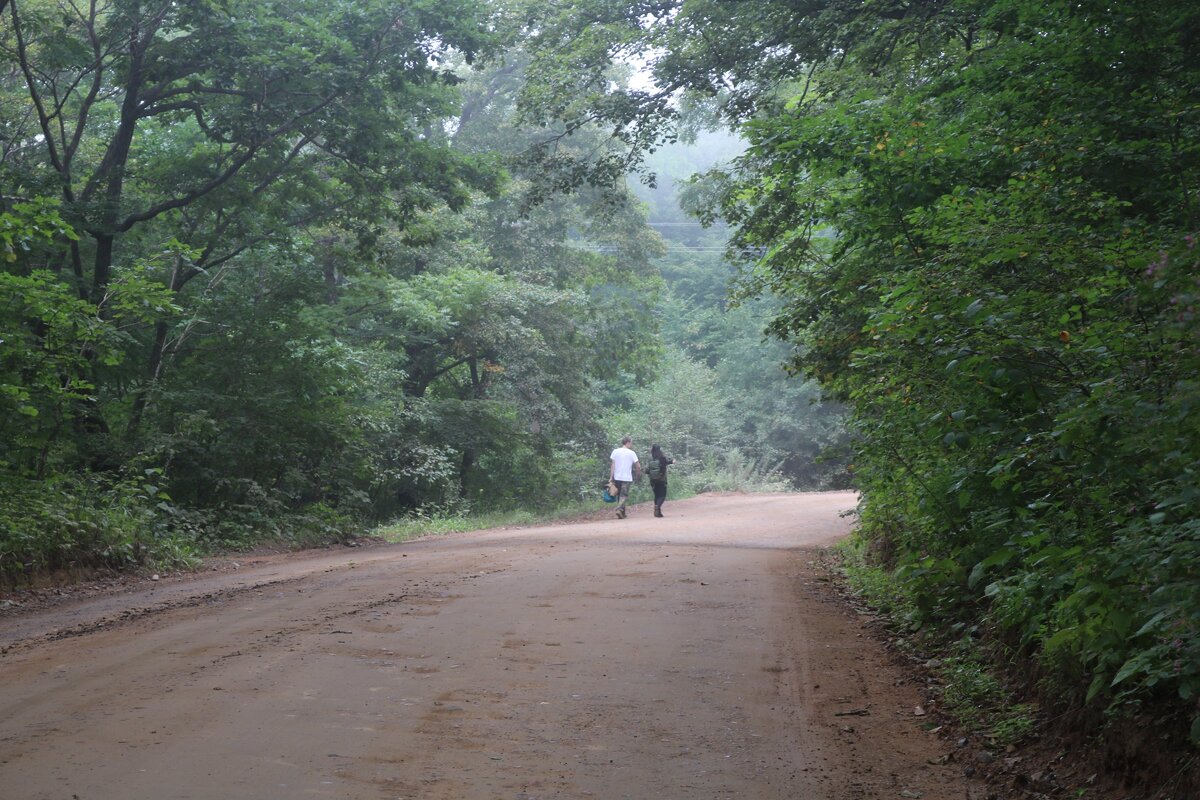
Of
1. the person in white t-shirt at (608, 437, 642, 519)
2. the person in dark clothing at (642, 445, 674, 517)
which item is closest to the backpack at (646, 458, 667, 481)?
the person in dark clothing at (642, 445, 674, 517)

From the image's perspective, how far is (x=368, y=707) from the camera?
6.08 meters

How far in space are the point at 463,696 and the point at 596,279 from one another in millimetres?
32303

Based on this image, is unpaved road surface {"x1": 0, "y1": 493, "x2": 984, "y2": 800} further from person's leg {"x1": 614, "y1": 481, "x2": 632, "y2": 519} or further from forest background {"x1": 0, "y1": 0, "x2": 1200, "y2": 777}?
person's leg {"x1": 614, "y1": 481, "x2": 632, "y2": 519}

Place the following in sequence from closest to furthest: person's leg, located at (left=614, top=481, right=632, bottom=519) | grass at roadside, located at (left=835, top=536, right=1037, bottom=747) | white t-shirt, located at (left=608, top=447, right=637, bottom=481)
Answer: grass at roadside, located at (left=835, top=536, right=1037, bottom=747) < white t-shirt, located at (left=608, top=447, right=637, bottom=481) < person's leg, located at (left=614, top=481, right=632, bottom=519)

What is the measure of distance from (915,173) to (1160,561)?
575cm

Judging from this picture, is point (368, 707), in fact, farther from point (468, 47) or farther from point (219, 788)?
point (468, 47)

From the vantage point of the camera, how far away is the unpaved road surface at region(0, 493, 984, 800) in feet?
16.3

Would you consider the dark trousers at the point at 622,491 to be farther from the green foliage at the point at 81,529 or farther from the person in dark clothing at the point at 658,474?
the green foliage at the point at 81,529

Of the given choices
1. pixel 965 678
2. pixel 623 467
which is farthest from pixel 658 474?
pixel 965 678

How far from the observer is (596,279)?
38.1 m

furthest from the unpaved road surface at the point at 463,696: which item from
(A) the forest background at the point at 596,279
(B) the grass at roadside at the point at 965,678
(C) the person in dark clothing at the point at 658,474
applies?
(C) the person in dark clothing at the point at 658,474

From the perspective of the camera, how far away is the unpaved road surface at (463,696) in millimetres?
4953

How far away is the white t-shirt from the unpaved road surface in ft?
43.5

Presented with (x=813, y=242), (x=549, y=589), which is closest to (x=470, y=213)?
(x=813, y=242)
